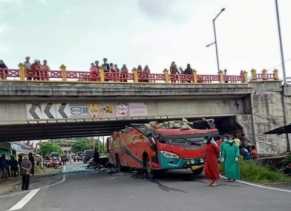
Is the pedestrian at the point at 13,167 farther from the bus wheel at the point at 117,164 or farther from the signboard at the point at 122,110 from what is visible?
the signboard at the point at 122,110

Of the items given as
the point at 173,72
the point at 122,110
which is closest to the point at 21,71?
the point at 122,110

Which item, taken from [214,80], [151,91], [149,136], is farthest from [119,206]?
[214,80]

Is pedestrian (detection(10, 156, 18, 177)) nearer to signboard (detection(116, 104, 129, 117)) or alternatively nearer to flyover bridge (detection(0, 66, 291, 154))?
flyover bridge (detection(0, 66, 291, 154))

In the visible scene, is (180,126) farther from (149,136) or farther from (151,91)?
(151,91)

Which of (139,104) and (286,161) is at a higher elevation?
(139,104)

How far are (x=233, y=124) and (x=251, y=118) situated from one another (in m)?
1.27

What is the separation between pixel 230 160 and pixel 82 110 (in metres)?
12.3

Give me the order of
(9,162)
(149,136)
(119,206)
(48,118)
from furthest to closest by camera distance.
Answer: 1. (9,162)
2. (48,118)
3. (149,136)
4. (119,206)

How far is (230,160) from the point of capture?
1581cm

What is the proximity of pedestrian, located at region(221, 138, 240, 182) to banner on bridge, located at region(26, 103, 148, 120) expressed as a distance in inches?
465

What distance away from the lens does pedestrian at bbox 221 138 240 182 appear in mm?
15812

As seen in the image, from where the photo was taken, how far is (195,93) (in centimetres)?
2922

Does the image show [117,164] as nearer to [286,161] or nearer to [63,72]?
[63,72]

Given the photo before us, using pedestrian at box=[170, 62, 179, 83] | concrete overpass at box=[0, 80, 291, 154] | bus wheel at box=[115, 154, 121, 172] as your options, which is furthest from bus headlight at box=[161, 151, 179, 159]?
pedestrian at box=[170, 62, 179, 83]
